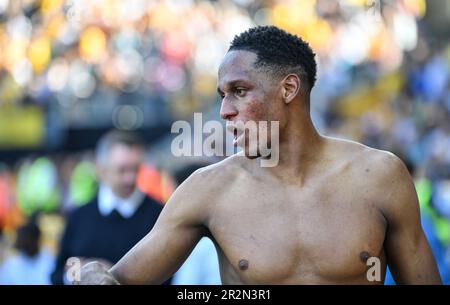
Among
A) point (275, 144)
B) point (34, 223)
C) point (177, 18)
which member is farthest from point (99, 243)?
point (177, 18)

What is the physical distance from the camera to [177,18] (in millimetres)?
19641

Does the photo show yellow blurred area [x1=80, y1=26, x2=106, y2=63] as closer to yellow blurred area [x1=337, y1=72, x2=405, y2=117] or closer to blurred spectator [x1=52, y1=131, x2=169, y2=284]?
yellow blurred area [x1=337, y1=72, x2=405, y2=117]

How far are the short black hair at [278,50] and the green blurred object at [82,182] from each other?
10.2 m

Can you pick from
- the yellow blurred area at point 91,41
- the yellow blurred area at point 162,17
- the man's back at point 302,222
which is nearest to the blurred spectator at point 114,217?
the man's back at point 302,222

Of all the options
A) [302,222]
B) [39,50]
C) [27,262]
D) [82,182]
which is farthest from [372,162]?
[39,50]

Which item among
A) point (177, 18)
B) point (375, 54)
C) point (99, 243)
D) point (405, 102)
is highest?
point (177, 18)

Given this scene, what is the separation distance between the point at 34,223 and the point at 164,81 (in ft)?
53.0

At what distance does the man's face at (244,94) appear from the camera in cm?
411

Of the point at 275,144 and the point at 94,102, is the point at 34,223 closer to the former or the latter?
the point at 275,144

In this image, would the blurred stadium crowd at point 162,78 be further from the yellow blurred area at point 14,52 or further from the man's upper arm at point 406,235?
the man's upper arm at point 406,235

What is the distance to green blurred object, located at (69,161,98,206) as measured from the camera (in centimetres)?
1479

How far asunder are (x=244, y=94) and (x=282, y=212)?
56cm

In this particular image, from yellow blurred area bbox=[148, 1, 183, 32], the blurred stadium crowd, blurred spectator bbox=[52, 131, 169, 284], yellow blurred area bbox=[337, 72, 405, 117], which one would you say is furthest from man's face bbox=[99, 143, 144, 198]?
yellow blurred area bbox=[148, 1, 183, 32]

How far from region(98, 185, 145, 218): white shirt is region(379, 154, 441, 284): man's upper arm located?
307 centimetres
